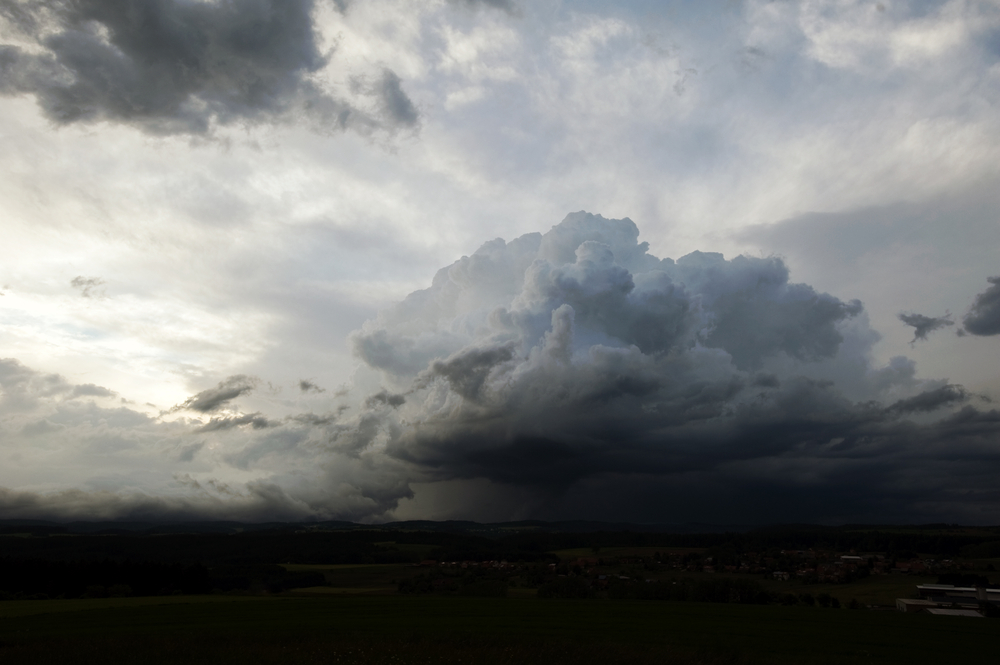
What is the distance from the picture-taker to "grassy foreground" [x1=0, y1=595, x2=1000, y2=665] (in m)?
32.2

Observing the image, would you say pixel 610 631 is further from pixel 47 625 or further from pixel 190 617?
pixel 47 625

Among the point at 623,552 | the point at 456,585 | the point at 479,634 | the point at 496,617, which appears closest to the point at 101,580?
the point at 456,585

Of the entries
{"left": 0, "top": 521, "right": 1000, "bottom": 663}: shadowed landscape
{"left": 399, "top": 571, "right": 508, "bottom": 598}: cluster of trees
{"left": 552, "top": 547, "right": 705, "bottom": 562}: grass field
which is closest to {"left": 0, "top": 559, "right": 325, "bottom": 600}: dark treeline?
{"left": 0, "top": 521, "right": 1000, "bottom": 663}: shadowed landscape

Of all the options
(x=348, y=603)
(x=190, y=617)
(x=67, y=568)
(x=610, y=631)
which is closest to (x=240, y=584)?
(x=67, y=568)

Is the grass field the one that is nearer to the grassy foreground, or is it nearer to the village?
the village

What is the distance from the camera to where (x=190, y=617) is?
57750mm

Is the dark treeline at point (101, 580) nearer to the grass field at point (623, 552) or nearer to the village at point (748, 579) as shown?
the village at point (748, 579)

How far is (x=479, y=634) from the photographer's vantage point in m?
43.1

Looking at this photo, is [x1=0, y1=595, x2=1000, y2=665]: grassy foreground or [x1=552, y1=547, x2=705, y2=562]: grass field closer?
[x1=0, y1=595, x2=1000, y2=665]: grassy foreground

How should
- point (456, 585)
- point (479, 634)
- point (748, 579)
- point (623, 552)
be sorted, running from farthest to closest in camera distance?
point (623, 552), point (456, 585), point (748, 579), point (479, 634)

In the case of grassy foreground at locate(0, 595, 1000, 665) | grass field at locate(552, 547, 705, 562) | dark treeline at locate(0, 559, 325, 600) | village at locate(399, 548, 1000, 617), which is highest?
grassy foreground at locate(0, 595, 1000, 665)

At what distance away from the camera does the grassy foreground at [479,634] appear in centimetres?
3216

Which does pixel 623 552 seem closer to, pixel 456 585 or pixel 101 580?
pixel 456 585

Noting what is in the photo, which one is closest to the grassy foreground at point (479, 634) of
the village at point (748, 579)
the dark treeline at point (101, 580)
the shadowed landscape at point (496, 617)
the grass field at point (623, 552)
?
the shadowed landscape at point (496, 617)
